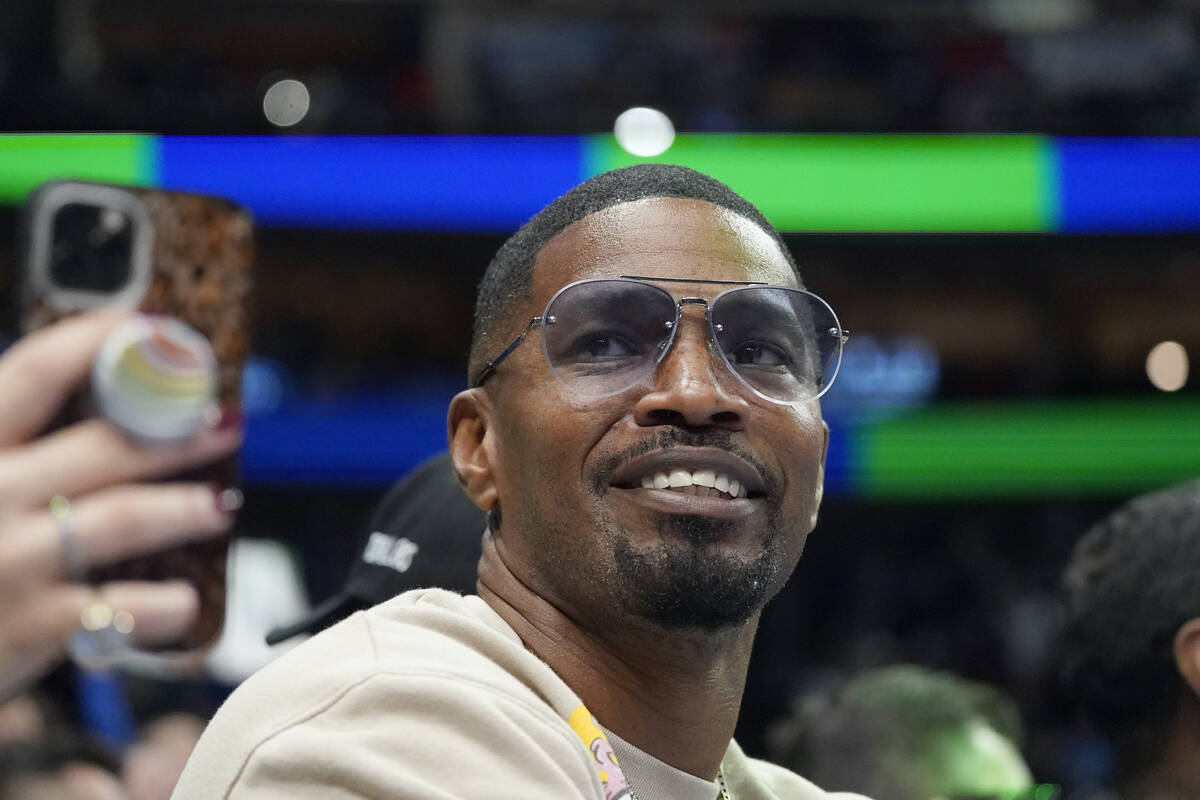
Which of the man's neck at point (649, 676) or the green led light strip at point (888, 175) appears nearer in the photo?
the man's neck at point (649, 676)

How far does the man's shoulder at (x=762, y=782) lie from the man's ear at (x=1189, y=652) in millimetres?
768

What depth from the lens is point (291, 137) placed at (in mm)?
4633

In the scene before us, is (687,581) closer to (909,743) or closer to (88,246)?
(909,743)

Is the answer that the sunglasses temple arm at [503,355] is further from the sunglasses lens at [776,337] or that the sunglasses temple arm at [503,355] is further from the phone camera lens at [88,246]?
the phone camera lens at [88,246]

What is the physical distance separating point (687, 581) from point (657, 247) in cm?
38

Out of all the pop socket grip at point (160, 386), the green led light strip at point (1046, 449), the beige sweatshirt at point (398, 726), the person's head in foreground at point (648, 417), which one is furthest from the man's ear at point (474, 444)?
the green led light strip at point (1046, 449)

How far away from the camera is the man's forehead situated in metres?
1.58

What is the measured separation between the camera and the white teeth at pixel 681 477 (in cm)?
147

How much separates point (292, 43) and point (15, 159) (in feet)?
13.1

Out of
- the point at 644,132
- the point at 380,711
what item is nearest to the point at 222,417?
the point at 380,711

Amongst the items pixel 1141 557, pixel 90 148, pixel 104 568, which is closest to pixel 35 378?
pixel 104 568

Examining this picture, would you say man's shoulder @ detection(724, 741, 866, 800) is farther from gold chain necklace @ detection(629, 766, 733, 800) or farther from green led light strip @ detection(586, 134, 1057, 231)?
green led light strip @ detection(586, 134, 1057, 231)

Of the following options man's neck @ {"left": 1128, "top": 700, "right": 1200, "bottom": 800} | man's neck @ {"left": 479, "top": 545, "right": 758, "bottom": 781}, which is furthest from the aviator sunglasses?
man's neck @ {"left": 1128, "top": 700, "right": 1200, "bottom": 800}

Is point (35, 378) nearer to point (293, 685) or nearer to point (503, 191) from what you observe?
point (293, 685)
